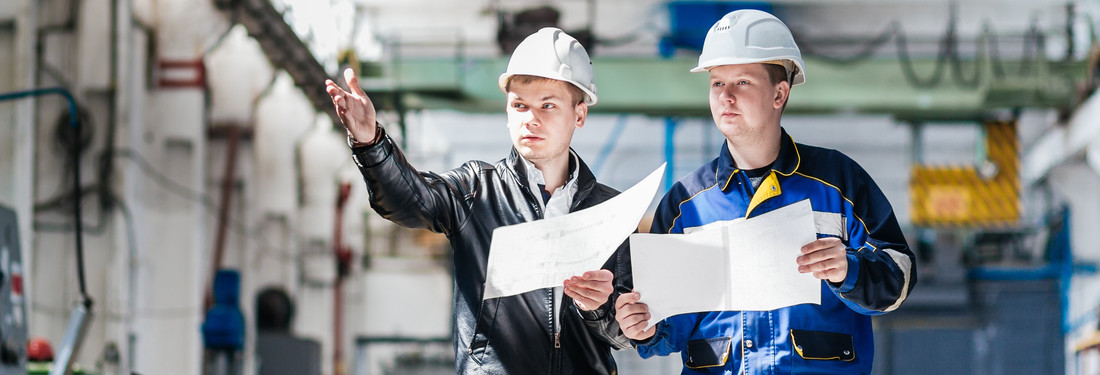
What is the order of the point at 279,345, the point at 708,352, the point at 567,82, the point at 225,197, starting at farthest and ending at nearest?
the point at 225,197, the point at 279,345, the point at 567,82, the point at 708,352

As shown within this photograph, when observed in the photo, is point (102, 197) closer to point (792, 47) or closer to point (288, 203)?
point (288, 203)

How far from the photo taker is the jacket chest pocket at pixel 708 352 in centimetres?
289

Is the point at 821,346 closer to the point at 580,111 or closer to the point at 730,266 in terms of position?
the point at 730,266

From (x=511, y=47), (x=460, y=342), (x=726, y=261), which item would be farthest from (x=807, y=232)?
(x=511, y=47)

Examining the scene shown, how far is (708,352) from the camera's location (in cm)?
292

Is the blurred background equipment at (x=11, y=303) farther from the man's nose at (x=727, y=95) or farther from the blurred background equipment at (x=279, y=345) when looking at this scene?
the blurred background equipment at (x=279, y=345)

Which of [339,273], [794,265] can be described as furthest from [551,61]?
[339,273]

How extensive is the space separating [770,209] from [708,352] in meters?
0.38

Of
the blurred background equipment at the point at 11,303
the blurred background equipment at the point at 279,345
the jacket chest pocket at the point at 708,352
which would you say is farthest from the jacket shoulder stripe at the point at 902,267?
the blurred background equipment at the point at 279,345

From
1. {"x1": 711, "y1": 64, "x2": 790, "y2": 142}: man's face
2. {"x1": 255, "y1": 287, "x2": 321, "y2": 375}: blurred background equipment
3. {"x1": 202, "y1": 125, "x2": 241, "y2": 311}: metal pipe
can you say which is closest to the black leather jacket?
{"x1": 711, "y1": 64, "x2": 790, "y2": 142}: man's face

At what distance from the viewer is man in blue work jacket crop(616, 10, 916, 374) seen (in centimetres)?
282

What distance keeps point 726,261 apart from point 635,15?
47.8 ft

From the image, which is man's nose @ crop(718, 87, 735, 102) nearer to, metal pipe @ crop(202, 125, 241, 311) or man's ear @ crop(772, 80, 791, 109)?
man's ear @ crop(772, 80, 791, 109)

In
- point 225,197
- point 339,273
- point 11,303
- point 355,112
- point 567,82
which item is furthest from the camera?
point 339,273
